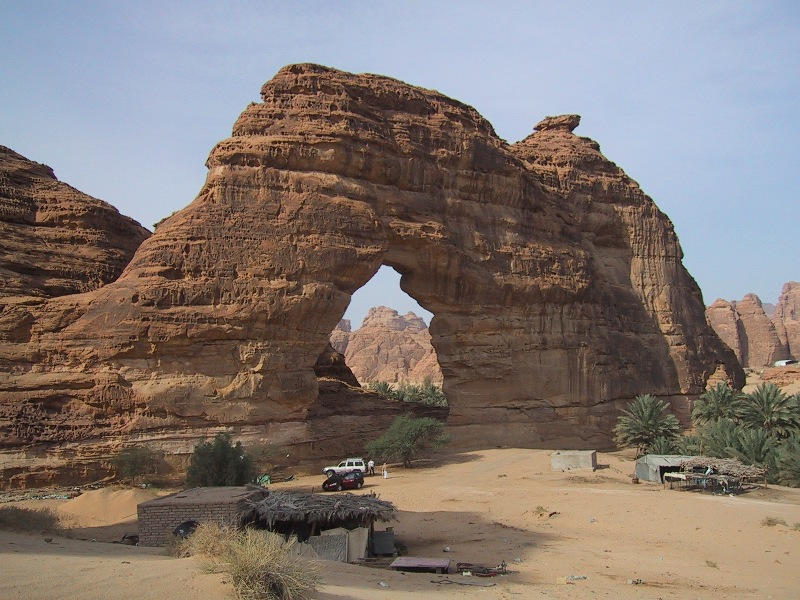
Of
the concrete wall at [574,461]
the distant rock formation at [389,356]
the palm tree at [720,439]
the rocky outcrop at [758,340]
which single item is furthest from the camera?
the distant rock formation at [389,356]

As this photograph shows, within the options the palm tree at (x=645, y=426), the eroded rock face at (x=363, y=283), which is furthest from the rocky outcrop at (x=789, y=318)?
the palm tree at (x=645, y=426)

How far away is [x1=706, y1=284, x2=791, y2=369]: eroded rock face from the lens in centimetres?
9269

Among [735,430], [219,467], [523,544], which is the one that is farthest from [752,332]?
[523,544]

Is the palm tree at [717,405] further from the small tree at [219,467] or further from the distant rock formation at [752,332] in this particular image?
the distant rock formation at [752,332]

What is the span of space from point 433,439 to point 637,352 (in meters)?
15.7

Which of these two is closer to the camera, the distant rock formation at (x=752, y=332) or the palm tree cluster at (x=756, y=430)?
the palm tree cluster at (x=756, y=430)

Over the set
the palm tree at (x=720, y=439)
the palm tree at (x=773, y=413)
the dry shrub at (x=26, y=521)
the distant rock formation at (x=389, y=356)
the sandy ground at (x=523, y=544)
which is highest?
the distant rock formation at (x=389, y=356)

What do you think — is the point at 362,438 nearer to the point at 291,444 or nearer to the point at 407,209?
the point at 291,444

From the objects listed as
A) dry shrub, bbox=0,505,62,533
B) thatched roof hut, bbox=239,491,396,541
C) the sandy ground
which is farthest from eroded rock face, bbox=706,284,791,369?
dry shrub, bbox=0,505,62,533

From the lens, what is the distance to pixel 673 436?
112 feet

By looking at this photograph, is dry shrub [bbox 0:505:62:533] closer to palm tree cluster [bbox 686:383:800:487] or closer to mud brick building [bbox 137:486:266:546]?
mud brick building [bbox 137:486:266:546]

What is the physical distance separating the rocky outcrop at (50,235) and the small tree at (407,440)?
15118 mm

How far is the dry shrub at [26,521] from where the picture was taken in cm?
1596

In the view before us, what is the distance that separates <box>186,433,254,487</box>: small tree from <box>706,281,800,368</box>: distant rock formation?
80607 mm
